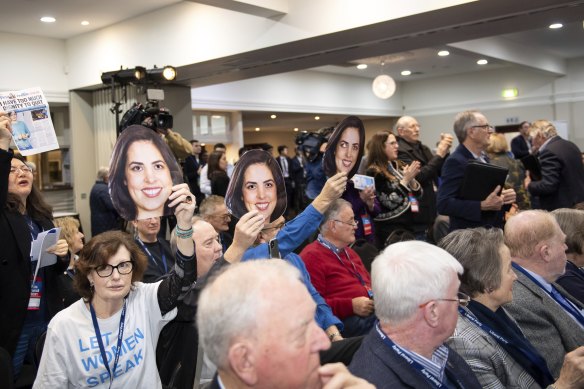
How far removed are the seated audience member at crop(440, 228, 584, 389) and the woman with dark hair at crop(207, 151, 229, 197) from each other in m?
4.62

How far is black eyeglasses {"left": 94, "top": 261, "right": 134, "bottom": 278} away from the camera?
217cm

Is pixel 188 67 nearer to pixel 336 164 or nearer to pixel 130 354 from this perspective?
pixel 336 164

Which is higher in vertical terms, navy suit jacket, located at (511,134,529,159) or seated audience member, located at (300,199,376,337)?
navy suit jacket, located at (511,134,529,159)

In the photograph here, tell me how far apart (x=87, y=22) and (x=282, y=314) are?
24.0 ft

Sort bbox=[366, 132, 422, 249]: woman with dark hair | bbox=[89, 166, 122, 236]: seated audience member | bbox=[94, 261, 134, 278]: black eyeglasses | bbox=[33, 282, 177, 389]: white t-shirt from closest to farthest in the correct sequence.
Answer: bbox=[33, 282, 177, 389]: white t-shirt
bbox=[94, 261, 134, 278]: black eyeglasses
bbox=[366, 132, 422, 249]: woman with dark hair
bbox=[89, 166, 122, 236]: seated audience member

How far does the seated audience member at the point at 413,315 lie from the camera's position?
1625 mm

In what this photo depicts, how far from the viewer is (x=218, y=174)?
6.92 metres

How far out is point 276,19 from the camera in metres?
5.86

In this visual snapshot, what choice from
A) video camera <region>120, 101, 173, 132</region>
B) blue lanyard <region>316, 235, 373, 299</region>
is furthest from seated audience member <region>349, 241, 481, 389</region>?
video camera <region>120, 101, 173, 132</region>

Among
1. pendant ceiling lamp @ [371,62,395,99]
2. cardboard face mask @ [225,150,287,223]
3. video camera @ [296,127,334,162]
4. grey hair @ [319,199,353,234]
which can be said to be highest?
pendant ceiling lamp @ [371,62,395,99]

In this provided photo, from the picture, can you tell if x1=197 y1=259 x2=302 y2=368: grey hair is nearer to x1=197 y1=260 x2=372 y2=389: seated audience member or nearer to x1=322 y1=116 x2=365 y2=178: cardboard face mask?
x1=197 y1=260 x2=372 y2=389: seated audience member

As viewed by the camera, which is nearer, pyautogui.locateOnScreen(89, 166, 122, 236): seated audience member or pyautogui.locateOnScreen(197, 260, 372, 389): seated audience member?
pyautogui.locateOnScreen(197, 260, 372, 389): seated audience member

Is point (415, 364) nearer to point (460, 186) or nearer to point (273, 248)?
point (273, 248)

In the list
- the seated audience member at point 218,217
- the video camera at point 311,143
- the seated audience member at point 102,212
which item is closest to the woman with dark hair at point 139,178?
the seated audience member at point 218,217
